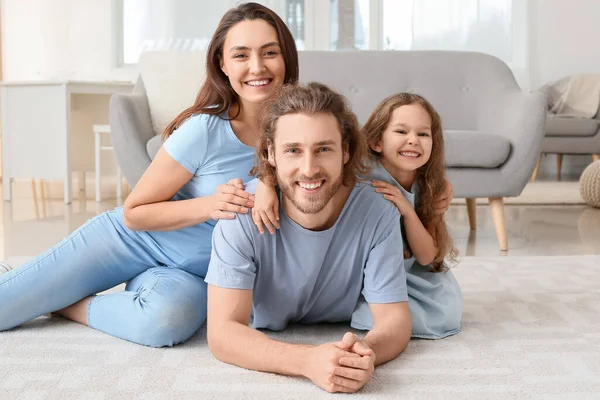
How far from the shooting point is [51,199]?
18.1 ft

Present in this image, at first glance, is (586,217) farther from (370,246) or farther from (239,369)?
(239,369)

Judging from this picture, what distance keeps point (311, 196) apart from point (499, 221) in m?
1.94

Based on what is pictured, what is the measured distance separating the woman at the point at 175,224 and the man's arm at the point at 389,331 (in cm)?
42

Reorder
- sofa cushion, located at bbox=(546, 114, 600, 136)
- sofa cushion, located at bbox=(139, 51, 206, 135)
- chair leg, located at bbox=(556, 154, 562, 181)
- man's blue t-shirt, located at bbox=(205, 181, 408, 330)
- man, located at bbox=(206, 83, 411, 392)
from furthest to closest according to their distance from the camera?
chair leg, located at bbox=(556, 154, 562, 181) → sofa cushion, located at bbox=(546, 114, 600, 136) → sofa cushion, located at bbox=(139, 51, 206, 135) → man's blue t-shirt, located at bbox=(205, 181, 408, 330) → man, located at bbox=(206, 83, 411, 392)

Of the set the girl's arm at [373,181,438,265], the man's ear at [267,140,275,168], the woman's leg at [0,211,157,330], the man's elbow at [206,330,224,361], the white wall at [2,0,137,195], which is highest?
the white wall at [2,0,137,195]

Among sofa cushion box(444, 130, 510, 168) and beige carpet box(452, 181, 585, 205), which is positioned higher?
sofa cushion box(444, 130, 510, 168)

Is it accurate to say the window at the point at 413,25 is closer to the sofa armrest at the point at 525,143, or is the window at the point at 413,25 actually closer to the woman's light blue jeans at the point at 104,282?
the sofa armrest at the point at 525,143

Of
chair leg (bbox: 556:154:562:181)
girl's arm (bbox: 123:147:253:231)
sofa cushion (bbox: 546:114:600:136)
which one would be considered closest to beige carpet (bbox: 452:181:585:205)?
chair leg (bbox: 556:154:562:181)

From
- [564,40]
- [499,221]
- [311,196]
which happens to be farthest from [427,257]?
[564,40]

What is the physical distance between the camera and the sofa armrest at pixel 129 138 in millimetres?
3264

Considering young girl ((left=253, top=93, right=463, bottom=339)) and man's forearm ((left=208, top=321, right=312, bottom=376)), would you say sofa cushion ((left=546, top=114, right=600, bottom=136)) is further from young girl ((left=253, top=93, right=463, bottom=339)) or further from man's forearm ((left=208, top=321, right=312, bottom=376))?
man's forearm ((left=208, top=321, right=312, bottom=376))

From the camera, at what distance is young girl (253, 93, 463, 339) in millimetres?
1821

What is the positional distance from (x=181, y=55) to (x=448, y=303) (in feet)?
8.48

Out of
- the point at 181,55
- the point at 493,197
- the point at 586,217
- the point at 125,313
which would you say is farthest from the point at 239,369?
the point at 586,217
